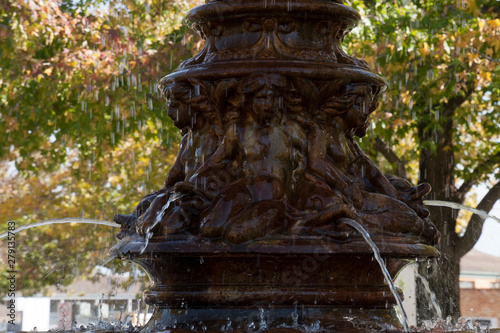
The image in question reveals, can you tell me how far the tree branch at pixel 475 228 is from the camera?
13.0 meters

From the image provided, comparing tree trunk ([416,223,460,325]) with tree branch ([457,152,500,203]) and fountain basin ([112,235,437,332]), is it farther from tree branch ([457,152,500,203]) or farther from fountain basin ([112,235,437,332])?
fountain basin ([112,235,437,332])

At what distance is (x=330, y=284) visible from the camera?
4363 mm

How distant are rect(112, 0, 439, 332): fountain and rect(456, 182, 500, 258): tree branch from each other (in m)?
8.49

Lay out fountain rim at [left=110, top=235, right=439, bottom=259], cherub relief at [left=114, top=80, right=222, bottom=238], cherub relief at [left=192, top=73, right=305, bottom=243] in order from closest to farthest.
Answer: fountain rim at [left=110, top=235, right=439, bottom=259] → cherub relief at [left=192, top=73, right=305, bottom=243] → cherub relief at [left=114, top=80, right=222, bottom=238]

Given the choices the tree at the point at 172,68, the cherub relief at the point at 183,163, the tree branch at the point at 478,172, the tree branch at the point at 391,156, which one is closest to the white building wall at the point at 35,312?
the tree at the point at 172,68

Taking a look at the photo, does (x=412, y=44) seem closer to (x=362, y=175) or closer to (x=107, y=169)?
A: (x=362, y=175)

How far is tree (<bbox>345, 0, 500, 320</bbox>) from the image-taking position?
1155 cm

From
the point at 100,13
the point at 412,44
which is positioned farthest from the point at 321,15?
the point at 100,13

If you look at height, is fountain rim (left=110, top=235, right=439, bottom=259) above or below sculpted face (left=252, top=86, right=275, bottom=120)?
below

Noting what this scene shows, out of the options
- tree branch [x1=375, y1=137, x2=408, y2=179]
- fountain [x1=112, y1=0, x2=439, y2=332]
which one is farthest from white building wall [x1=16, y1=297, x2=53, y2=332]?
fountain [x1=112, y1=0, x2=439, y2=332]

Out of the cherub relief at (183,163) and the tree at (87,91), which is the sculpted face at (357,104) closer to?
the cherub relief at (183,163)

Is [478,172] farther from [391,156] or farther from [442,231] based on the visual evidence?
[442,231]

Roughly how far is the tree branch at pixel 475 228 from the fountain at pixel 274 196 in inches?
334

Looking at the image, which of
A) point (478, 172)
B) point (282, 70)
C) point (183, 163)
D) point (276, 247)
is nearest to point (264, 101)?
point (282, 70)
